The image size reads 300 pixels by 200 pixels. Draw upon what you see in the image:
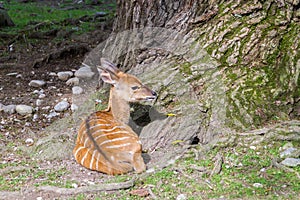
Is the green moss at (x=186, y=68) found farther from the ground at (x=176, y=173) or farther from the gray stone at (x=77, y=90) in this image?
the gray stone at (x=77, y=90)

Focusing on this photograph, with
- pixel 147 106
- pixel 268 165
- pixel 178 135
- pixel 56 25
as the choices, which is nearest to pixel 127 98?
pixel 147 106

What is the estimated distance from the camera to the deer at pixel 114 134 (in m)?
A: 4.40

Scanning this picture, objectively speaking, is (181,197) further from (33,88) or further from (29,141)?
(33,88)

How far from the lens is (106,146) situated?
450 centimetres

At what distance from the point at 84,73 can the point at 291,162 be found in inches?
127

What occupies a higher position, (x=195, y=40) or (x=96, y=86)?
(x=195, y=40)

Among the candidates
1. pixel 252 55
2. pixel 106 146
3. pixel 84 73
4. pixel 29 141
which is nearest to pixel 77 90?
pixel 84 73

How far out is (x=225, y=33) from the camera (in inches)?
197

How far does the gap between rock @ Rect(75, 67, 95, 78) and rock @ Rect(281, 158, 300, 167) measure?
299 cm

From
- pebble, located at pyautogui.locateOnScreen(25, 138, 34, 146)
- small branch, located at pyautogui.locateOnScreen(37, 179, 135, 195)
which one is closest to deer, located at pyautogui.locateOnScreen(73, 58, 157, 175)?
small branch, located at pyautogui.locateOnScreen(37, 179, 135, 195)

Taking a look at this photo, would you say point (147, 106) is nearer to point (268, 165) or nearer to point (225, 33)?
point (225, 33)

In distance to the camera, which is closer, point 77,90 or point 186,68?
point 186,68

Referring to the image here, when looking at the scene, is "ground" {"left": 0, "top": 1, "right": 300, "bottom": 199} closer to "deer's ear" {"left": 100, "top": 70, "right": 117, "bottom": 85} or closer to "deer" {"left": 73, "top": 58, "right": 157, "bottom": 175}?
"deer" {"left": 73, "top": 58, "right": 157, "bottom": 175}

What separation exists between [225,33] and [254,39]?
0.28 m
